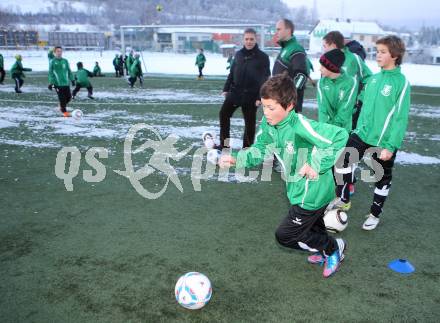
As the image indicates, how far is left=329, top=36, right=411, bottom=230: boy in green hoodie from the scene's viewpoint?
12.5ft

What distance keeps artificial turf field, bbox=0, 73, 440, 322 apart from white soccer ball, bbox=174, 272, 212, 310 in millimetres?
Result: 78

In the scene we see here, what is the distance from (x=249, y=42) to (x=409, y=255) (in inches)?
166

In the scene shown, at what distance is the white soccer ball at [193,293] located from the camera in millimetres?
2867

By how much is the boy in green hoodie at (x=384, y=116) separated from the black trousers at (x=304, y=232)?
121 centimetres

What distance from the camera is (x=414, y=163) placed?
274 inches

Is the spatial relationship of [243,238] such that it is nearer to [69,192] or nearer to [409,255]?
[409,255]

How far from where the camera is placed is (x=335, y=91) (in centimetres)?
455

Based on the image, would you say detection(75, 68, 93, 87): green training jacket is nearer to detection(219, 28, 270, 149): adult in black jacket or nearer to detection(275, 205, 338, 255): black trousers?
detection(219, 28, 270, 149): adult in black jacket

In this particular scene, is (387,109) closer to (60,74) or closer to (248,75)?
(248,75)

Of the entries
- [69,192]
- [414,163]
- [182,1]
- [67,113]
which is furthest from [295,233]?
[182,1]

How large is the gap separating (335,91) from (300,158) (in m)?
1.83

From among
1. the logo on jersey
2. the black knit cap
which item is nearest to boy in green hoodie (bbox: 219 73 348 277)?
the logo on jersey

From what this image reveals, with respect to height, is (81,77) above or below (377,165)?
above

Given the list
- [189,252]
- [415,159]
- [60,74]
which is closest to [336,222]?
[189,252]
